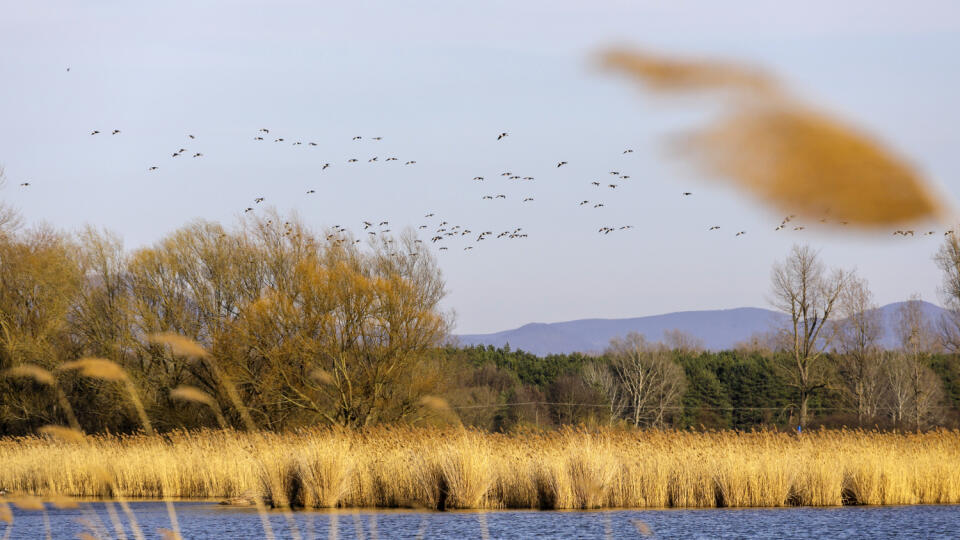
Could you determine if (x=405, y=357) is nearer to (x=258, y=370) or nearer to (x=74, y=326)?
(x=258, y=370)

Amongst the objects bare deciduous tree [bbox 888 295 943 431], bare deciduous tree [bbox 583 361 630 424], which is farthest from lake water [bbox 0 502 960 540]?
bare deciduous tree [bbox 583 361 630 424]

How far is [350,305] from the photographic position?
1554 inches

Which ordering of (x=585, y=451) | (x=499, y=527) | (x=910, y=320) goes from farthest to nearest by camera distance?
(x=910, y=320), (x=585, y=451), (x=499, y=527)

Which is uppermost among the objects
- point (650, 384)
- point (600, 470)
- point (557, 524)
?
point (650, 384)

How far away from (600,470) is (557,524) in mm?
2240

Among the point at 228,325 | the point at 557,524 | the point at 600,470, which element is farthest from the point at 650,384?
the point at 557,524

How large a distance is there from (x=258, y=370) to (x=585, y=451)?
20732 millimetres

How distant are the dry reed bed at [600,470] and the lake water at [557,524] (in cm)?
52

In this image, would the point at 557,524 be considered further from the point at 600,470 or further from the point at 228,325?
the point at 228,325

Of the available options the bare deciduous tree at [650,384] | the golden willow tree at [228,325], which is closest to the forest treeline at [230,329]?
the golden willow tree at [228,325]

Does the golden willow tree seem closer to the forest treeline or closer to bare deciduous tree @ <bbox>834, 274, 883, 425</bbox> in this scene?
the forest treeline

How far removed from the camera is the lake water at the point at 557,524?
57.6 feet

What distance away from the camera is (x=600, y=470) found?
2055 centimetres

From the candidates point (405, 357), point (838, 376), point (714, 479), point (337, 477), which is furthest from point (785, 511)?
point (838, 376)
